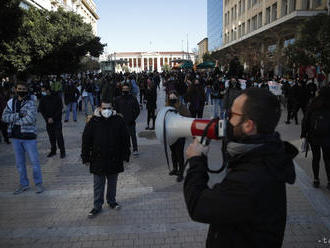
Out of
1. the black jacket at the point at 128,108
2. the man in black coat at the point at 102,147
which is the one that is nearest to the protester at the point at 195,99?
the black jacket at the point at 128,108

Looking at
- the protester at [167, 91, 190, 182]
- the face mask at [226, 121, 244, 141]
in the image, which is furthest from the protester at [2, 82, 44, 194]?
the face mask at [226, 121, 244, 141]

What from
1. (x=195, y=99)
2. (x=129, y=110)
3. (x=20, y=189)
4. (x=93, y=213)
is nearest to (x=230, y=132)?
(x=93, y=213)

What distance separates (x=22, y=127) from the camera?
518 cm

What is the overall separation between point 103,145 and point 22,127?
1680 mm

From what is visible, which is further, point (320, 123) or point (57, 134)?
point (57, 134)

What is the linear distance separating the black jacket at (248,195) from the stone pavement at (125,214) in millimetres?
2326

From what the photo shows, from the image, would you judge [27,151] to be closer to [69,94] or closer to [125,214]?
[125,214]

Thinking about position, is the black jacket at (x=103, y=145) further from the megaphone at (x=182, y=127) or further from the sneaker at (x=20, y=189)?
the megaphone at (x=182, y=127)

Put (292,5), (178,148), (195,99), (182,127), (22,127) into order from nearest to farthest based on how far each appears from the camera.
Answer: (182,127), (22,127), (178,148), (195,99), (292,5)

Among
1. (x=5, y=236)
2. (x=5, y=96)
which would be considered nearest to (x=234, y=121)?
(x=5, y=236)

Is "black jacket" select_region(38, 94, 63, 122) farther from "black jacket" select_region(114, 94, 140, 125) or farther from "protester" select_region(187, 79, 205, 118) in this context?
"protester" select_region(187, 79, 205, 118)

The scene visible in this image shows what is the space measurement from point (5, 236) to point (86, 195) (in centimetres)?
152

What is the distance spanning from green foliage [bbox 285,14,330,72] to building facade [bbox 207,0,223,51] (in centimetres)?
4645

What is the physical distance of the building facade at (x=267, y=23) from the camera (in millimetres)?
24422
